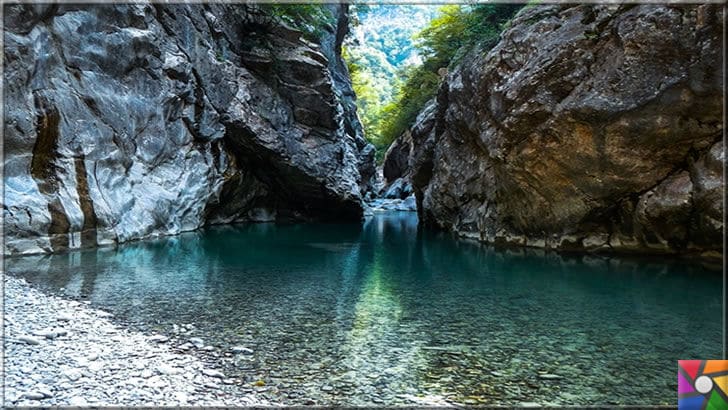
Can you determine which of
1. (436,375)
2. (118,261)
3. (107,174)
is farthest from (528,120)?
(107,174)

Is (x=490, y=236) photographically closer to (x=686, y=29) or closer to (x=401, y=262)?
(x=401, y=262)

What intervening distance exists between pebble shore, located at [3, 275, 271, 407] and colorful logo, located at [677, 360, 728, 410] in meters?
3.32

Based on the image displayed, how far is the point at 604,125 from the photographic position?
12.7 m

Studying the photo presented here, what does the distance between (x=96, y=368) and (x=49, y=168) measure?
1177 cm

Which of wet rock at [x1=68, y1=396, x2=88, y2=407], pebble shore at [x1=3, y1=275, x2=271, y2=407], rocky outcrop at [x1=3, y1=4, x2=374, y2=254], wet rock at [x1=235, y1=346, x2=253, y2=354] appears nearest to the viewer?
wet rock at [x1=68, y1=396, x2=88, y2=407]

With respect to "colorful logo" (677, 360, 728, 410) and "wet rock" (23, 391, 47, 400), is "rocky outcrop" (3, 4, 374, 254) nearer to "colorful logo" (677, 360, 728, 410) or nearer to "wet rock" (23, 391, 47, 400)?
"wet rock" (23, 391, 47, 400)

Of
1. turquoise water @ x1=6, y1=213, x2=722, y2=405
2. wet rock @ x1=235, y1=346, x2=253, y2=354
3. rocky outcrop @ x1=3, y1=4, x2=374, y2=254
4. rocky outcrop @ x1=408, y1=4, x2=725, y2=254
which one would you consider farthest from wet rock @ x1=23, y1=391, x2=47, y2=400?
rocky outcrop @ x1=408, y1=4, x2=725, y2=254

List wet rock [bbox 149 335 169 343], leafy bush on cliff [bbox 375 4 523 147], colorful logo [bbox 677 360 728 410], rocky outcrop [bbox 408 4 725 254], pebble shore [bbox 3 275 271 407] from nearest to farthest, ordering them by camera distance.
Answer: colorful logo [bbox 677 360 728 410] → pebble shore [bbox 3 275 271 407] → wet rock [bbox 149 335 169 343] → rocky outcrop [bbox 408 4 725 254] → leafy bush on cliff [bbox 375 4 523 147]

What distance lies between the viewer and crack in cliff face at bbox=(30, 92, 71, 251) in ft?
42.7

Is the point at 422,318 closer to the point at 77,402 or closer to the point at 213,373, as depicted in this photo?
the point at 213,373

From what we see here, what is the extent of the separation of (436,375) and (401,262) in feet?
30.4

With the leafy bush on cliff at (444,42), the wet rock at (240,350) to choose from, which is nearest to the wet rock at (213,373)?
the wet rock at (240,350)

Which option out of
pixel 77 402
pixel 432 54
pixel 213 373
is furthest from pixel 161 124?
pixel 432 54

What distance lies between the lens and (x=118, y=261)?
12.0 m
